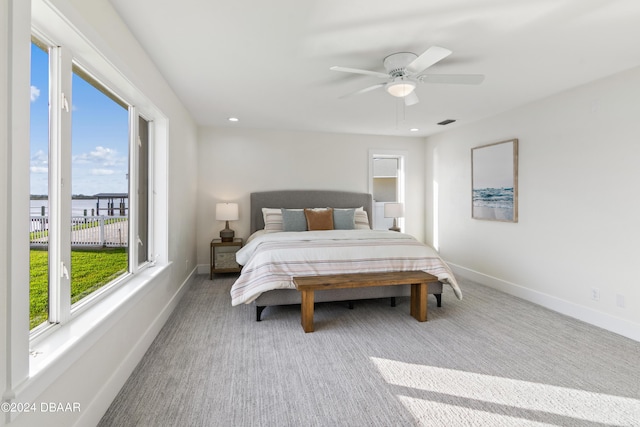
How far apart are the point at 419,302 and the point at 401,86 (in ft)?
6.64

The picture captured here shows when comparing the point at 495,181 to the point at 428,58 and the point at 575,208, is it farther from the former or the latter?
the point at 428,58

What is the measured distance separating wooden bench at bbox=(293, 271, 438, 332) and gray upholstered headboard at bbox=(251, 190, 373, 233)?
227 centimetres

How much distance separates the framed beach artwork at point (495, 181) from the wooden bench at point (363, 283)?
1695 millimetres

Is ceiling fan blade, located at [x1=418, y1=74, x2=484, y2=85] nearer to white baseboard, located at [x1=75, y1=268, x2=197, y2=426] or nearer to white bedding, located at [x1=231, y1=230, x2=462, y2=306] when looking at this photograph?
white bedding, located at [x1=231, y1=230, x2=462, y2=306]

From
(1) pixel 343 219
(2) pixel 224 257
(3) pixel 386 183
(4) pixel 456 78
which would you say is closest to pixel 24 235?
(4) pixel 456 78

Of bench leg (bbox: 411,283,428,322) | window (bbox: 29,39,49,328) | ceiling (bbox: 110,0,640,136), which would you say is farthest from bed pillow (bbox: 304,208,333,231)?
window (bbox: 29,39,49,328)

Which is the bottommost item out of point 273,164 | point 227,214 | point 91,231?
point 91,231

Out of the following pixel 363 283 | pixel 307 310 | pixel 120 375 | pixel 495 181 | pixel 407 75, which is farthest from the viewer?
pixel 495 181

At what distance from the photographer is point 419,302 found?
3.09 m

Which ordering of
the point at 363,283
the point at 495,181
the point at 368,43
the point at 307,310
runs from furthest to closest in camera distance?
the point at 495,181
the point at 363,283
the point at 307,310
the point at 368,43

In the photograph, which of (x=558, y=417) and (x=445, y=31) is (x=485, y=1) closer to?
(x=445, y=31)

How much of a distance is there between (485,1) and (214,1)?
1.59 m

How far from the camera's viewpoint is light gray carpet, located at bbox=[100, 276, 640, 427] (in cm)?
173

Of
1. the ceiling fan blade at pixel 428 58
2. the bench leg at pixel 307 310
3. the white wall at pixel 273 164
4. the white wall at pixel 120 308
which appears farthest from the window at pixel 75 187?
the white wall at pixel 273 164
